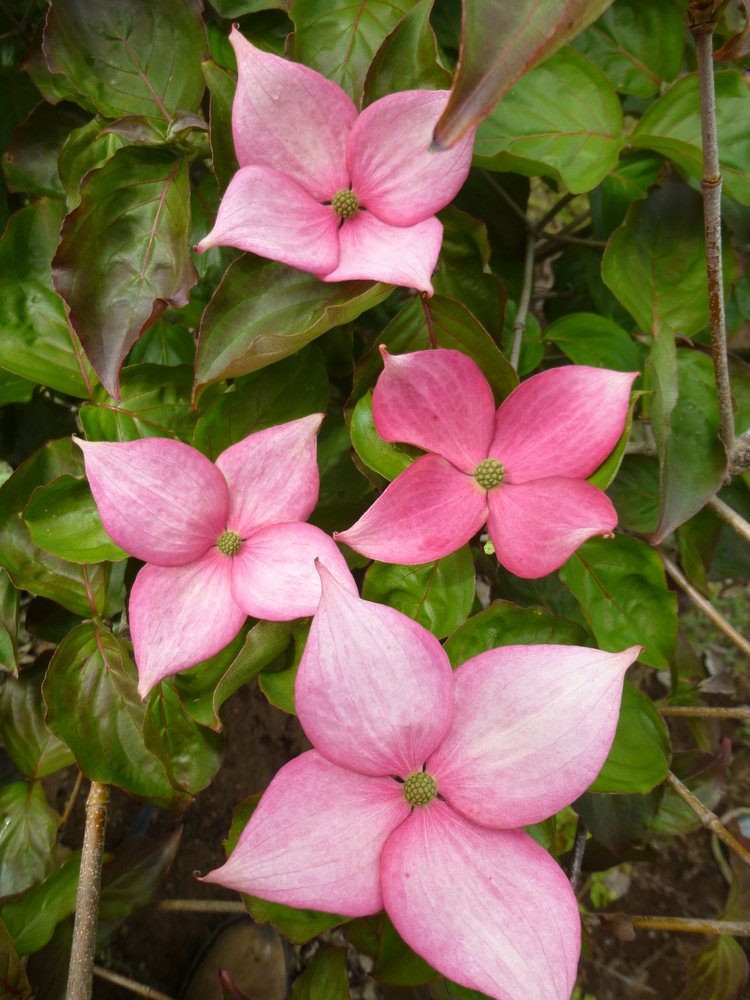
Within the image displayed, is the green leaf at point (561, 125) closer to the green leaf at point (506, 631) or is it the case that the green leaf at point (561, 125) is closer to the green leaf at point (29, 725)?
the green leaf at point (506, 631)

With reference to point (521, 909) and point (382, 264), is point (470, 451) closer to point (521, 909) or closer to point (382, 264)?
point (382, 264)

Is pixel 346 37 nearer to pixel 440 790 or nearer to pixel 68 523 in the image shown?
pixel 68 523

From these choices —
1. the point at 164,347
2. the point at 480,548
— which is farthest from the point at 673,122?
the point at 164,347

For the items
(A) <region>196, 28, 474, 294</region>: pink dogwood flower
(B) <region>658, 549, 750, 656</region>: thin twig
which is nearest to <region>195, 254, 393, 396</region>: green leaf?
(A) <region>196, 28, 474, 294</region>: pink dogwood flower

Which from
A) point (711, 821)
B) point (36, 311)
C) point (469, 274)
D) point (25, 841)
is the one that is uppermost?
point (469, 274)

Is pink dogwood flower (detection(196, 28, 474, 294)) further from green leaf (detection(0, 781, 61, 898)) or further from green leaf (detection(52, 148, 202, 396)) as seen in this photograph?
green leaf (detection(0, 781, 61, 898))

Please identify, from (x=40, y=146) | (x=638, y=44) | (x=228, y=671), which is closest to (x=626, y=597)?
(x=228, y=671)
